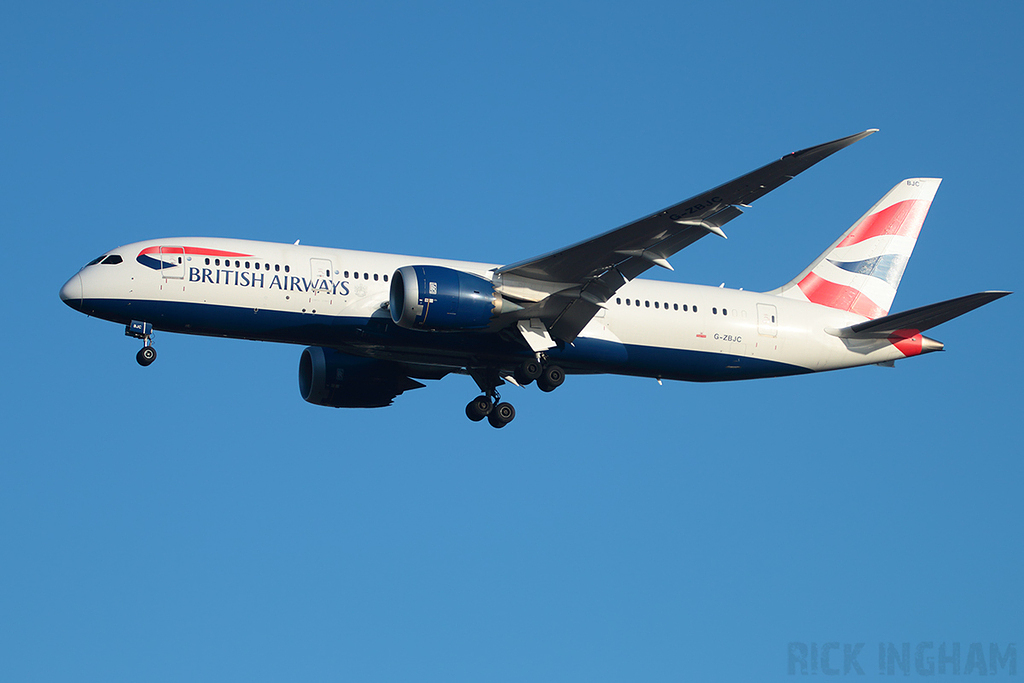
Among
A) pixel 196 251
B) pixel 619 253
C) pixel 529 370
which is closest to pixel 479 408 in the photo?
pixel 529 370

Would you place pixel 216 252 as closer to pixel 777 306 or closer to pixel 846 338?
pixel 777 306

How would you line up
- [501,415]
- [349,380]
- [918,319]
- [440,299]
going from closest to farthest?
[440,299], [918,319], [501,415], [349,380]

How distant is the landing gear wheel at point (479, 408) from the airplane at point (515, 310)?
0.14 feet

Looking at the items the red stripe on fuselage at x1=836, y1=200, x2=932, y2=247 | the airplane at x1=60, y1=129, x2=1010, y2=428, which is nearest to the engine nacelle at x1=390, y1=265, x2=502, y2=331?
the airplane at x1=60, y1=129, x2=1010, y2=428

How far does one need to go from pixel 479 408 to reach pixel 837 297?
12477mm

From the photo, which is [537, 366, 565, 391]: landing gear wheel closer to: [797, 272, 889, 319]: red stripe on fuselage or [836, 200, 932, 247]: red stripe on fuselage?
[797, 272, 889, 319]: red stripe on fuselage

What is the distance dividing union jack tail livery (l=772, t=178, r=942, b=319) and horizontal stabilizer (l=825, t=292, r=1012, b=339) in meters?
1.71

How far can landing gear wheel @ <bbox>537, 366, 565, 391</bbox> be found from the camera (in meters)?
33.4

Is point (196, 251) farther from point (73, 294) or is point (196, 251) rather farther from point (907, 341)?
point (907, 341)

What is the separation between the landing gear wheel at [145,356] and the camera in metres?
31.1

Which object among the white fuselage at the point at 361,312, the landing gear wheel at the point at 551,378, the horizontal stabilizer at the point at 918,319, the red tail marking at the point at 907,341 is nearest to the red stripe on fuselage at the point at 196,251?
the white fuselage at the point at 361,312

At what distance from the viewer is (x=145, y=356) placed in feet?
102

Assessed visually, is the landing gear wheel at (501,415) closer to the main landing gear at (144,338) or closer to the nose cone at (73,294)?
the main landing gear at (144,338)

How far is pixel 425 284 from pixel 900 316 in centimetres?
1458
